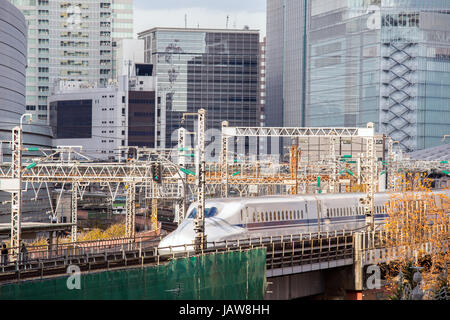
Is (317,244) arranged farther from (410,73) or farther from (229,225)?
(410,73)

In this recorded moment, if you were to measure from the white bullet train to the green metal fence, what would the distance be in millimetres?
3082

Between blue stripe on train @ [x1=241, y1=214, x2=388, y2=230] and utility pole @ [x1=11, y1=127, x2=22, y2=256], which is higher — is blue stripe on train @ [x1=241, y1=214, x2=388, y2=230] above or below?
below

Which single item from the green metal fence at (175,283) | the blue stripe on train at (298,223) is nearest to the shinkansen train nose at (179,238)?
the blue stripe on train at (298,223)

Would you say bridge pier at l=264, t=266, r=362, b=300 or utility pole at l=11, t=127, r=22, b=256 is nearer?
utility pole at l=11, t=127, r=22, b=256

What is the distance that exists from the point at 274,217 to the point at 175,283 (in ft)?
65.7

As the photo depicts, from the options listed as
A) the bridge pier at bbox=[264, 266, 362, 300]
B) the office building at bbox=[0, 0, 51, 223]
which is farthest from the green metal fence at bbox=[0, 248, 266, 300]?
the office building at bbox=[0, 0, 51, 223]

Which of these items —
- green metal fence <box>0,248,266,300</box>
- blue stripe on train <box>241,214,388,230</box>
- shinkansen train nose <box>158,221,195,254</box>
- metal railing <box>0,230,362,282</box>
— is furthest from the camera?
blue stripe on train <box>241,214,388,230</box>

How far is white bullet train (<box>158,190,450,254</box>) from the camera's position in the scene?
48.7m

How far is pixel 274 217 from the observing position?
55.4 metres

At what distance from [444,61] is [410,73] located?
10.6m

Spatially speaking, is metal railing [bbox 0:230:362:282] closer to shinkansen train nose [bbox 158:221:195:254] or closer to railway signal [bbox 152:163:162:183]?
shinkansen train nose [bbox 158:221:195:254]

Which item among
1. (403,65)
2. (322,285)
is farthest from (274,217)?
(403,65)

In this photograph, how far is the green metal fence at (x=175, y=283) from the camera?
101ft
